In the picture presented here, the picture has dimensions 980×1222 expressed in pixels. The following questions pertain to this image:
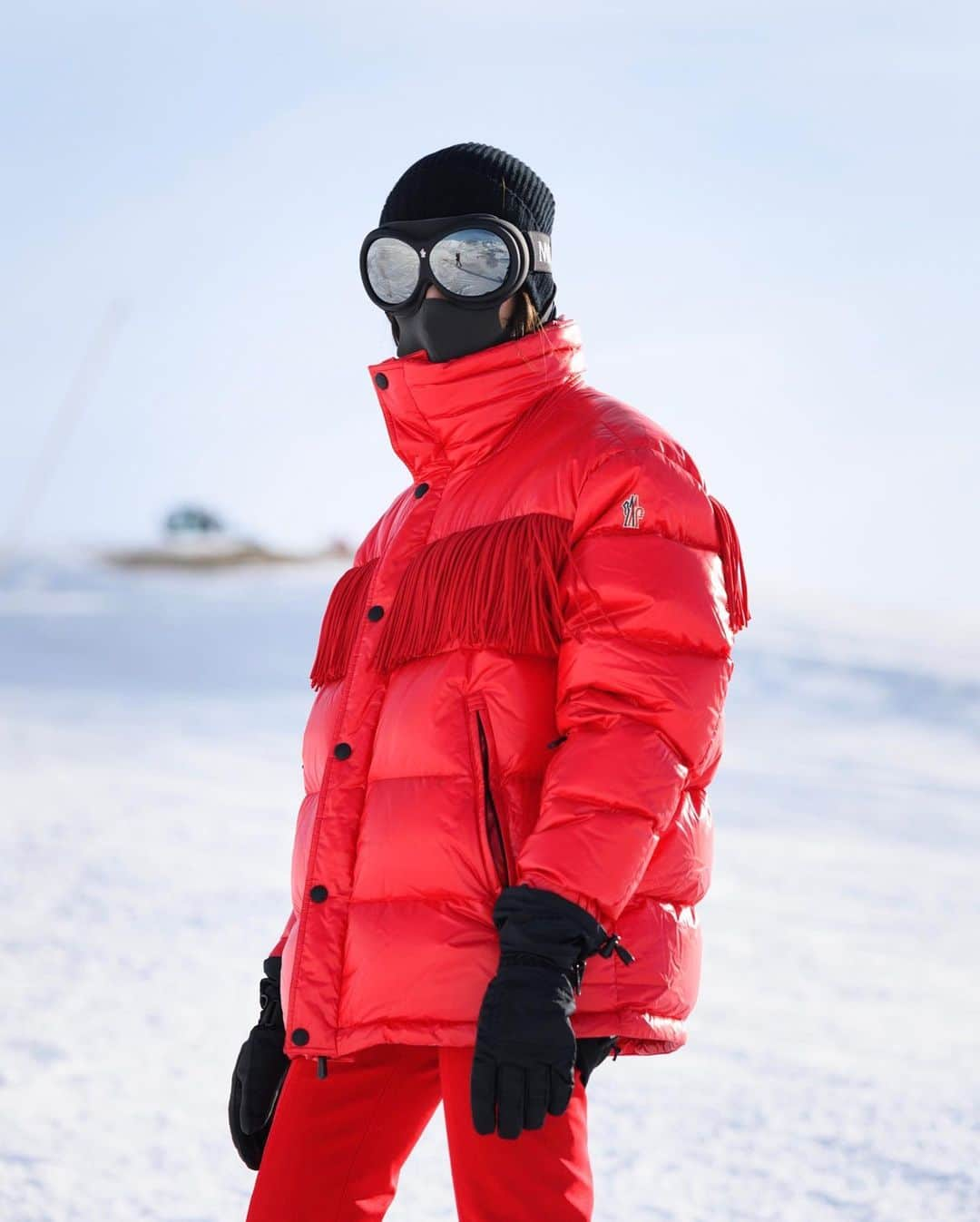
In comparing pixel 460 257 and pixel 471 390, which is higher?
pixel 460 257

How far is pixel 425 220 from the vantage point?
2.27 metres

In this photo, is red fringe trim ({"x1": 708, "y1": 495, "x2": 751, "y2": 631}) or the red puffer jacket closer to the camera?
the red puffer jacket

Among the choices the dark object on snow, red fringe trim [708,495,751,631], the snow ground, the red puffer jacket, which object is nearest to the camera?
the red puffer jacket

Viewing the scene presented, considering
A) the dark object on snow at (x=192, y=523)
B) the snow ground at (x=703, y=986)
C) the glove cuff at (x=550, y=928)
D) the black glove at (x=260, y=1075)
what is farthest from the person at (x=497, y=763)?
the dark object on snow at (x=192, y=523)

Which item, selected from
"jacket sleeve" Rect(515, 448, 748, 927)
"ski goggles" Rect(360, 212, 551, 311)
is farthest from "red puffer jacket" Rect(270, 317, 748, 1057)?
"ski goggles" Rect(360, 212, 551, 311)

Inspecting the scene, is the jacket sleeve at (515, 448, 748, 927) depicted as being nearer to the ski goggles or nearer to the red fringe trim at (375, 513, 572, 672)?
the red fringe trim at (375, 513, 572, 672)

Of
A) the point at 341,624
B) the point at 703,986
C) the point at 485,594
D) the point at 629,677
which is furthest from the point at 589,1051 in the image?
the point at 703,986

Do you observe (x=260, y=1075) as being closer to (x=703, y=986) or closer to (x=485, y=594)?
(x=485, y=594)

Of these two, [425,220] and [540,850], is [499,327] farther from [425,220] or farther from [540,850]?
[540,850]

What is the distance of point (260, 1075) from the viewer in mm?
2367

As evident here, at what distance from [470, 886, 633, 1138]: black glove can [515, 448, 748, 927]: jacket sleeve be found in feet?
0.12

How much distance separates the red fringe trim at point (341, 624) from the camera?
2.34 meters

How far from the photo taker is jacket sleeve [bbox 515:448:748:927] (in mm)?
1894

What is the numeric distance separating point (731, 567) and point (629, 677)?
283 millimetres
